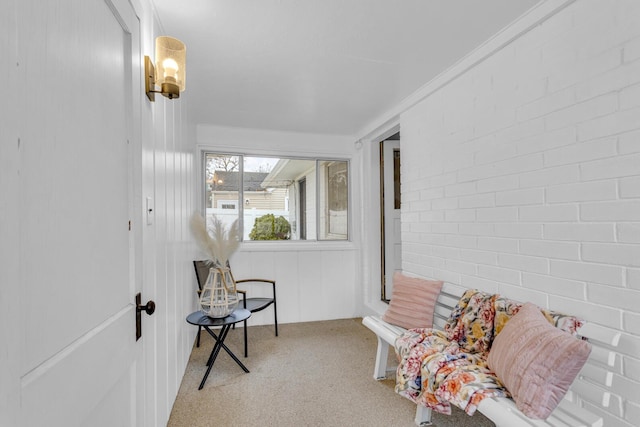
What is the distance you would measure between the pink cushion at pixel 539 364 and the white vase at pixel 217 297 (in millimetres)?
1758

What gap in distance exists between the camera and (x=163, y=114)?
1.85 m

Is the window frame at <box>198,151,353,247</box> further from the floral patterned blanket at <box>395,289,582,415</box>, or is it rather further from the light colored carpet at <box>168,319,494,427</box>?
the floral patterned blanket at <box>395,289,582,415</box>

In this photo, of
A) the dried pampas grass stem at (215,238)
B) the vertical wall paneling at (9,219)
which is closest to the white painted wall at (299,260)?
the dried pampas grass stem at (215,238)

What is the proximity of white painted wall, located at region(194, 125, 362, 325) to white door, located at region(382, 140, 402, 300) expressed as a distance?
0.35 meters

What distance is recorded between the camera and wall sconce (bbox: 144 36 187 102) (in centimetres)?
141

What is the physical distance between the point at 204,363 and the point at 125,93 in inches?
95.1

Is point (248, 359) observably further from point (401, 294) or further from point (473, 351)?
point (473, 351)

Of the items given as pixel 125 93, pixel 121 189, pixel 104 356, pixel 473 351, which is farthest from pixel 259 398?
pixel 125 93

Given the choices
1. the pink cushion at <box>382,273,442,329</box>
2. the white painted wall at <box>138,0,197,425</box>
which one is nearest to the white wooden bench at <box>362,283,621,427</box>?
the pink cushion at <box>382,273,442,329</box>

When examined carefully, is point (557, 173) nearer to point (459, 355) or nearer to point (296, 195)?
point (459, 355)

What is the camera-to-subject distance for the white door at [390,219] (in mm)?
4074

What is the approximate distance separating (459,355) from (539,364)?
51 centimetres

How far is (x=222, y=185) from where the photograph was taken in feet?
12.9

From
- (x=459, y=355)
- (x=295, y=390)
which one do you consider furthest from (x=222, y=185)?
(x=459, y=355)
